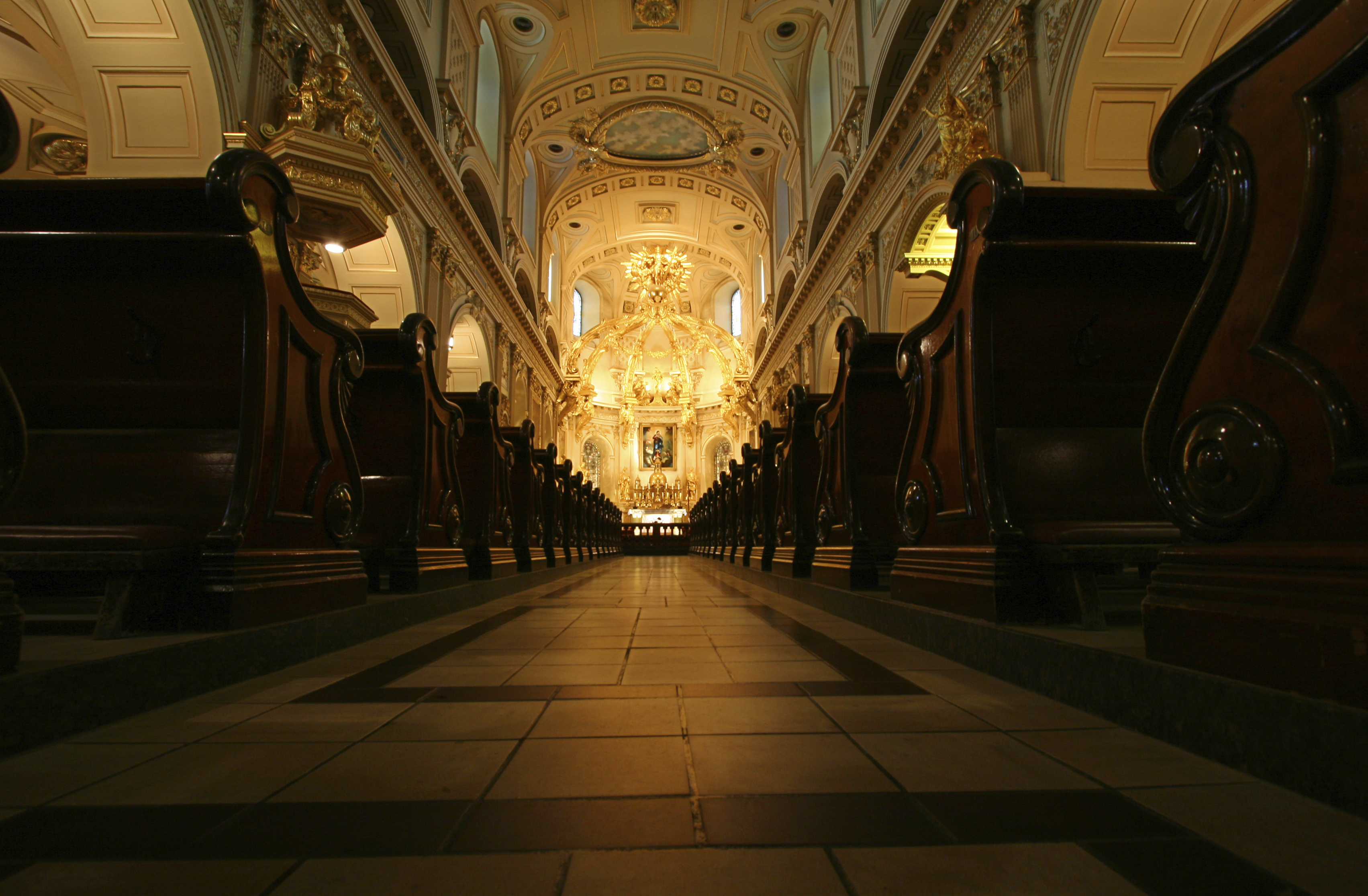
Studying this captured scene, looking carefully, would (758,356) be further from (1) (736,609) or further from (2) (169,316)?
(2) (169,316)

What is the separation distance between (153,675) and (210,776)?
49cm

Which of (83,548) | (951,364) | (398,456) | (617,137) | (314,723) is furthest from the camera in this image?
(617,137)

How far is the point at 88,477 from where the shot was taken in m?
1.74

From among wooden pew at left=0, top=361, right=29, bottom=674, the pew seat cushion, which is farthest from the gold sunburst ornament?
wooden pew at left=0, top=361, right=29, bottom=674

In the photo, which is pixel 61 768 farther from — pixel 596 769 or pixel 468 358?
pixel 468 358

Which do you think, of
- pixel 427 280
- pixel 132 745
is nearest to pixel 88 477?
pixel 132 745

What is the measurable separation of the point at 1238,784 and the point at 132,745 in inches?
60.5

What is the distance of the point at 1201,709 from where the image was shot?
1014 millimetres

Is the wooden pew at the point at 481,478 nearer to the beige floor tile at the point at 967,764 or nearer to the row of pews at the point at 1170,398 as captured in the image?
the row of pews at the point at 1170,398

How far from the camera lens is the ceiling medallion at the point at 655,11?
45.3 ft

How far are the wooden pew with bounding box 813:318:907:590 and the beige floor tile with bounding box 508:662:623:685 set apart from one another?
4.90 feet

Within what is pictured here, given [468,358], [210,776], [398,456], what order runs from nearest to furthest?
[210,776]
[398,456]
[468,358]

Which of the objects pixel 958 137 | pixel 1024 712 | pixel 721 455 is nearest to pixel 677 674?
pixel 1024 712

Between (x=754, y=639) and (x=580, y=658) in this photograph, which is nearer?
(x=580, y=658)
